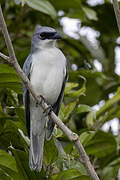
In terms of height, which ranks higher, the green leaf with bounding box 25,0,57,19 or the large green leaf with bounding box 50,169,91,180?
the green leaf with bounding box 25,0,57,19

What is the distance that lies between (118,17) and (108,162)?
1671 millimetres

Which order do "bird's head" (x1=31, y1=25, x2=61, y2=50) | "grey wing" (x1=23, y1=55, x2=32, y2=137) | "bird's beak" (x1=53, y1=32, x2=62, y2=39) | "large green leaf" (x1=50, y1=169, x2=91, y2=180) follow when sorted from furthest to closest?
"bird's head" (x1=31, y1=25, x2=61, y2=50) → "bird's beak" (x1=53, y1=32, x2=62, y2=39) → "grey wing" (x1=23, y1=55, x2=32, y2=137) → "large green leaf" (x1=50, y1=169, x2=91, y2=180)

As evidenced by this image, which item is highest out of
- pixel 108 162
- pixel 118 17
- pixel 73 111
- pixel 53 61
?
pixel 118 17

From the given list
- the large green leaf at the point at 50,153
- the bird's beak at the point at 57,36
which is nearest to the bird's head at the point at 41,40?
the bird's beak at the point at 57,36

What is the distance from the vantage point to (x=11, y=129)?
10.1 feet

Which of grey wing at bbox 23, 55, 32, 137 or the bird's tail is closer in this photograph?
the bird's tail

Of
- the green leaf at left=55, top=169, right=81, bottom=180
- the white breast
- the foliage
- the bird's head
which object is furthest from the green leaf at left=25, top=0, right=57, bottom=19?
the green leaf at left=55, top=169, right=81, bottom=180

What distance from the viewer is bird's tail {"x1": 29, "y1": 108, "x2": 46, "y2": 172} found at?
285 centimetres

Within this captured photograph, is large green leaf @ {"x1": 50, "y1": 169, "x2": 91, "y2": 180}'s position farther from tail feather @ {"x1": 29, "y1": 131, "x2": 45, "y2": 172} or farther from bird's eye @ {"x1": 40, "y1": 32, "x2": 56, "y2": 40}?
bird's eye @ {"x1": 40, "y1": 32, "x2": 56, "y2": 40}

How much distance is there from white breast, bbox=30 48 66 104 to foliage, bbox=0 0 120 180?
0.39 feet

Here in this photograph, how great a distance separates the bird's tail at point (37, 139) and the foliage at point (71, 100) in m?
0.06

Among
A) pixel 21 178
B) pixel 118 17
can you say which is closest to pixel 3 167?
pixel 21 178

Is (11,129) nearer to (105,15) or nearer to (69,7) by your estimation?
(69,7)

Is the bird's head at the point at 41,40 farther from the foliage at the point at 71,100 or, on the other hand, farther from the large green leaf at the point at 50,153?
the large green leaf at the point at 50,153
